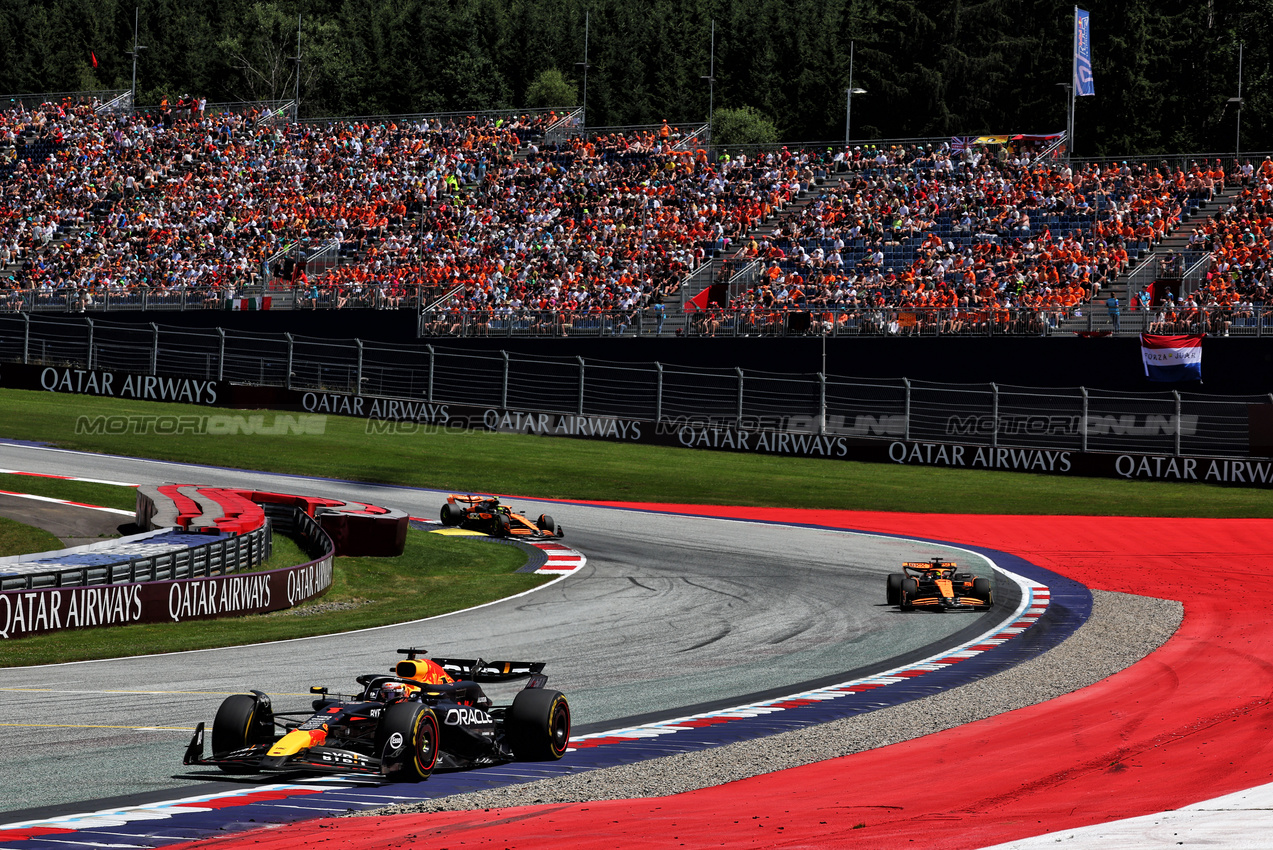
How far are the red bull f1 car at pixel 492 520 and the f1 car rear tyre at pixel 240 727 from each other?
47.8 feet

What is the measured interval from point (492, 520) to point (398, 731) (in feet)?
50.9

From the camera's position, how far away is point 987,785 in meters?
8.28

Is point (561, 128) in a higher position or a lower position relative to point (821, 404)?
higher

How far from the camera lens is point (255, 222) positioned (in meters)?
46.7

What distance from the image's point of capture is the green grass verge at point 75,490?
913 inches

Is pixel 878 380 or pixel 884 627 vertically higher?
pixel 878 380

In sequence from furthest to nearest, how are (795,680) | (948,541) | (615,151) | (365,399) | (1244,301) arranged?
(615,151) < (365,399) < (1244,301) < (948,541) < (795,680)

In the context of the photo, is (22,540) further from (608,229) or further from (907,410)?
(608,229)

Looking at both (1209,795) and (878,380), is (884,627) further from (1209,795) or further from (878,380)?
(878,380)

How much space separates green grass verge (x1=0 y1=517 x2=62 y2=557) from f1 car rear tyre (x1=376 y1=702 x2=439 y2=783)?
11.6 m

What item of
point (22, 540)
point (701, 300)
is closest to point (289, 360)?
point (701, 300)

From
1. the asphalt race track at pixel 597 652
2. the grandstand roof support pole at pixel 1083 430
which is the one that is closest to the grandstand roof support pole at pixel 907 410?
the grandstand roof support pole at pixel 1083 430

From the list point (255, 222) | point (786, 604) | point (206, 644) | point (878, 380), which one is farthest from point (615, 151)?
point (206, 644)

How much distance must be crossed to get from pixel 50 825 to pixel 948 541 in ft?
63.5
